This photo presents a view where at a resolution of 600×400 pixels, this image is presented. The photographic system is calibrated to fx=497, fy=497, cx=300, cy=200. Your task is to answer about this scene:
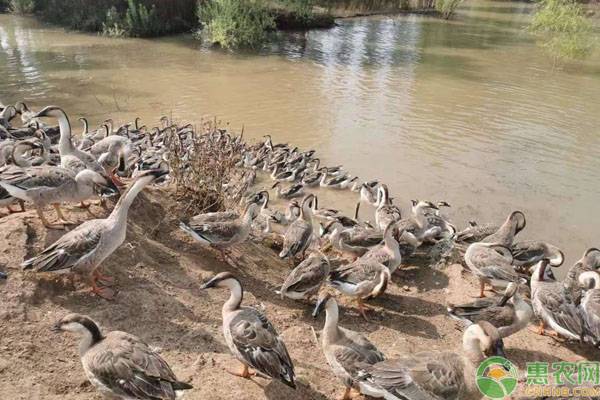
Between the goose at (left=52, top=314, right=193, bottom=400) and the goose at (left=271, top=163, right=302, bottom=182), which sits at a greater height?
the goose at (left=52, top=314, right=193, bottom=400)

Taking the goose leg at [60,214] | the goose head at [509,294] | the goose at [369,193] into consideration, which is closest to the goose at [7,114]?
the goose leg at [60,214]

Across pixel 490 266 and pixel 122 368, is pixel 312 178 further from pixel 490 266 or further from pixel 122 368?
pixel 122 368

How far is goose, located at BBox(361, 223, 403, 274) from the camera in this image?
8.65 m

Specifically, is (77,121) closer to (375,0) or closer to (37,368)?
(37,368)

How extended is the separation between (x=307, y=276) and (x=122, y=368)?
322 centimetres

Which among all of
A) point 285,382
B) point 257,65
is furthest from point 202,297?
point 257,65

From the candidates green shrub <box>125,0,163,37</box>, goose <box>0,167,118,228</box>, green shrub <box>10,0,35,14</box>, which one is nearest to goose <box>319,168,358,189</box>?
goose <box>0,167,118,228</box>

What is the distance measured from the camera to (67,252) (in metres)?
6.12

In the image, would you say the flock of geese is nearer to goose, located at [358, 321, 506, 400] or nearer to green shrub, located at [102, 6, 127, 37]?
goose, located at [358, 321, 506, 400]

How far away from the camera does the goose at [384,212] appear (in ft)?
35.4

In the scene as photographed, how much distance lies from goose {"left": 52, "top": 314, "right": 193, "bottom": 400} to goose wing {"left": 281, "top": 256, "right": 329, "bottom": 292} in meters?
2.66

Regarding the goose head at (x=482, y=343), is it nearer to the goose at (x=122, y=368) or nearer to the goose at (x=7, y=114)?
the goose at (x=122, y=368)

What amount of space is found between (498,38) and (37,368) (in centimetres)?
4072

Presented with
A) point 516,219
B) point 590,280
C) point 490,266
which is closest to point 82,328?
point 490,266
